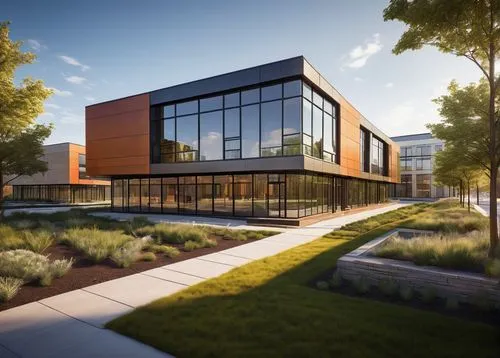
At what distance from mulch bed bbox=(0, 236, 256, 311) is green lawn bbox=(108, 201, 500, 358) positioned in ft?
9.41

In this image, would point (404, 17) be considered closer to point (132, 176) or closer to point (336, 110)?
point (336, 110)

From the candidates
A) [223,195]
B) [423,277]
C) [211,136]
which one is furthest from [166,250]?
[211,136]

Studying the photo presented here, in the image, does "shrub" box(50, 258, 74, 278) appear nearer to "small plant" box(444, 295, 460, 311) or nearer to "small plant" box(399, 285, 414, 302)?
"small plant" box(399, 285, 414, 302)

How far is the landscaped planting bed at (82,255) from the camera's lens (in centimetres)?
777

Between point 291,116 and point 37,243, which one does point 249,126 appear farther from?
point 37,243

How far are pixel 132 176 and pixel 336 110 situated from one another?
2097cm

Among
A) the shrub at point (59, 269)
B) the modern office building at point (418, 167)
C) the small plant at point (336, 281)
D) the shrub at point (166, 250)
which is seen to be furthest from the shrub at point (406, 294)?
the modern office building at point (418, 167)

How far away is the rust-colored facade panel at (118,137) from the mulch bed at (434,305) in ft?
77.3

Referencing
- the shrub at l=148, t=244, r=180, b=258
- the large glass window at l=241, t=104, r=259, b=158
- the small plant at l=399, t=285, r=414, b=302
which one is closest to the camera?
the small plant at l=399, t=285, r=414, b=302

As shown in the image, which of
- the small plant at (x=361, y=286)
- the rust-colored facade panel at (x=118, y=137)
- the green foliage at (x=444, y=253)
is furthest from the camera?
the rust-colored facade panel at (x=118, y=137)

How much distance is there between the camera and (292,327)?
5.23m

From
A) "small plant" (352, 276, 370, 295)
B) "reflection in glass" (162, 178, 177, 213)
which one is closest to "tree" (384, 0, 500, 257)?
"small plant" (352, 276, 370, 295)

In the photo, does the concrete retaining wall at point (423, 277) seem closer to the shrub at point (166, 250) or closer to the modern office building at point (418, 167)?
the shrub at point (166, 250)

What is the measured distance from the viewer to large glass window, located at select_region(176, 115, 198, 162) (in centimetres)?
2583
